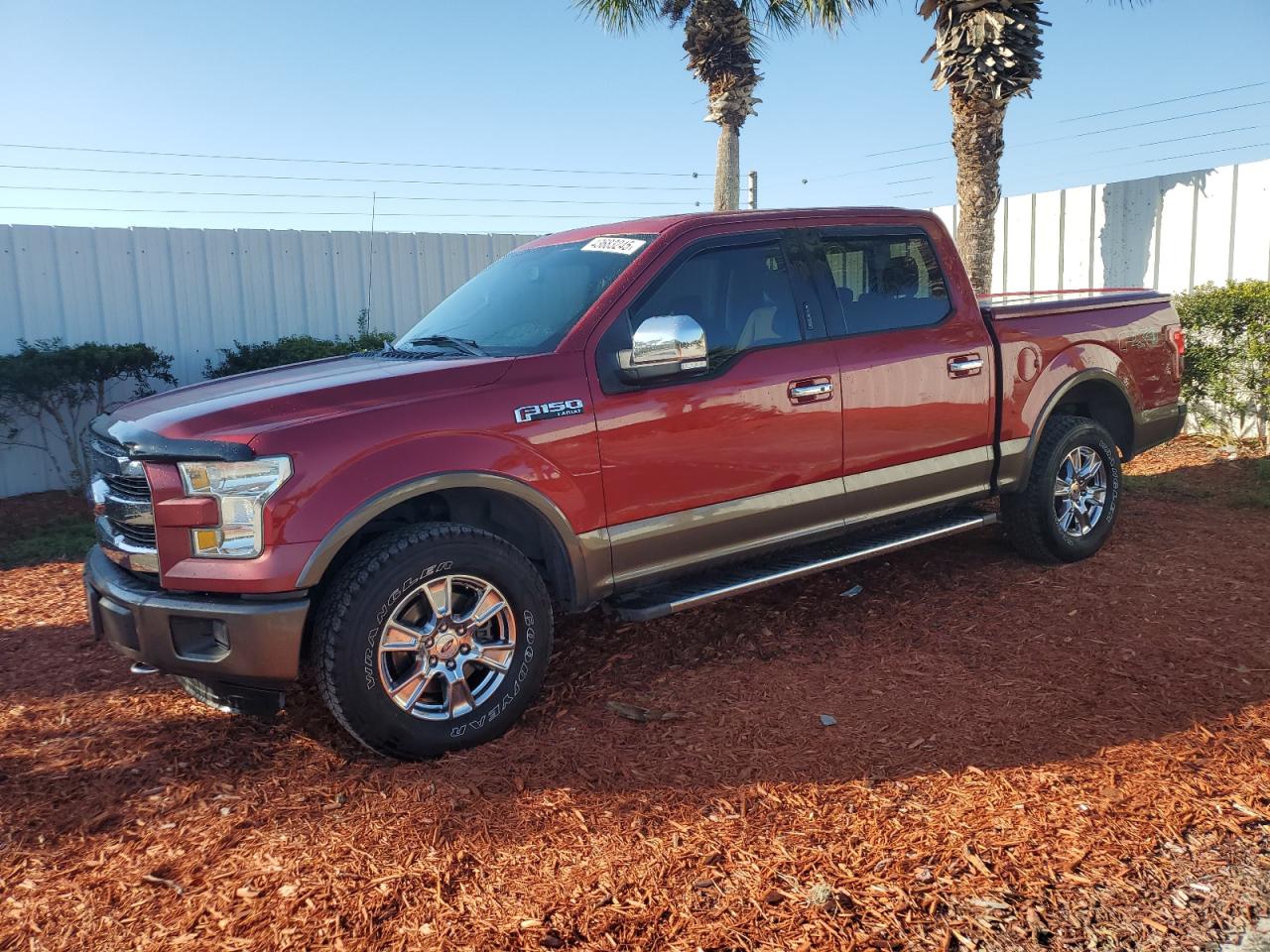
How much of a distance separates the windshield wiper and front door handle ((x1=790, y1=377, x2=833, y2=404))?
1438mm

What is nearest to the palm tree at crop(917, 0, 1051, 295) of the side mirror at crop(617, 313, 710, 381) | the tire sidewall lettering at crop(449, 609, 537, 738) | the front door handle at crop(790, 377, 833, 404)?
the front door handle at crop(790, 377, 833, 404)

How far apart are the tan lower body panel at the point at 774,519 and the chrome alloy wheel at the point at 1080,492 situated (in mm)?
676

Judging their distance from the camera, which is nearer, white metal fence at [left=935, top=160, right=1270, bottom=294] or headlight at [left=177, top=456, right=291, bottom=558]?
headlight at [left=177, top=456, right=291, bottom=558]

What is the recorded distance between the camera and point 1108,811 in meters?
3.23

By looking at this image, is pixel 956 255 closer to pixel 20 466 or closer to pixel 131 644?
pixel 131 644

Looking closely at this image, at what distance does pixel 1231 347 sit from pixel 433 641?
7833 millimetres

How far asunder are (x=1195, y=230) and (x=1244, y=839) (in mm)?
7914

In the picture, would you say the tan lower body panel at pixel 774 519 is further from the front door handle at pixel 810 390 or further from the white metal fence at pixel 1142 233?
the white metal fence at pixel 1142 233

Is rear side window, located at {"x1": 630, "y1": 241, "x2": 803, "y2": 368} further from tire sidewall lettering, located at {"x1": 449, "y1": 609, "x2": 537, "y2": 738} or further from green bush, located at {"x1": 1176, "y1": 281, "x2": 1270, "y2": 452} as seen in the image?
green bush, located at {"x1": 1176, "y1": 281, "x2": 1270, "y2": 452}

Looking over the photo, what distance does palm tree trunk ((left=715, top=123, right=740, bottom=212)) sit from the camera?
1359 centimetres

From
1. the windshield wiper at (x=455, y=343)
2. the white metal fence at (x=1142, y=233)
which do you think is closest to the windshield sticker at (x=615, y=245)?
the windshield wiper at (x=455, y=343)

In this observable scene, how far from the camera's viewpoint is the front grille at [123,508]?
3.55 m

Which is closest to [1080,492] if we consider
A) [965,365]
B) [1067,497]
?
[1067,497]

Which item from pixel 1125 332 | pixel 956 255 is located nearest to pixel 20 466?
pixel 956 255
